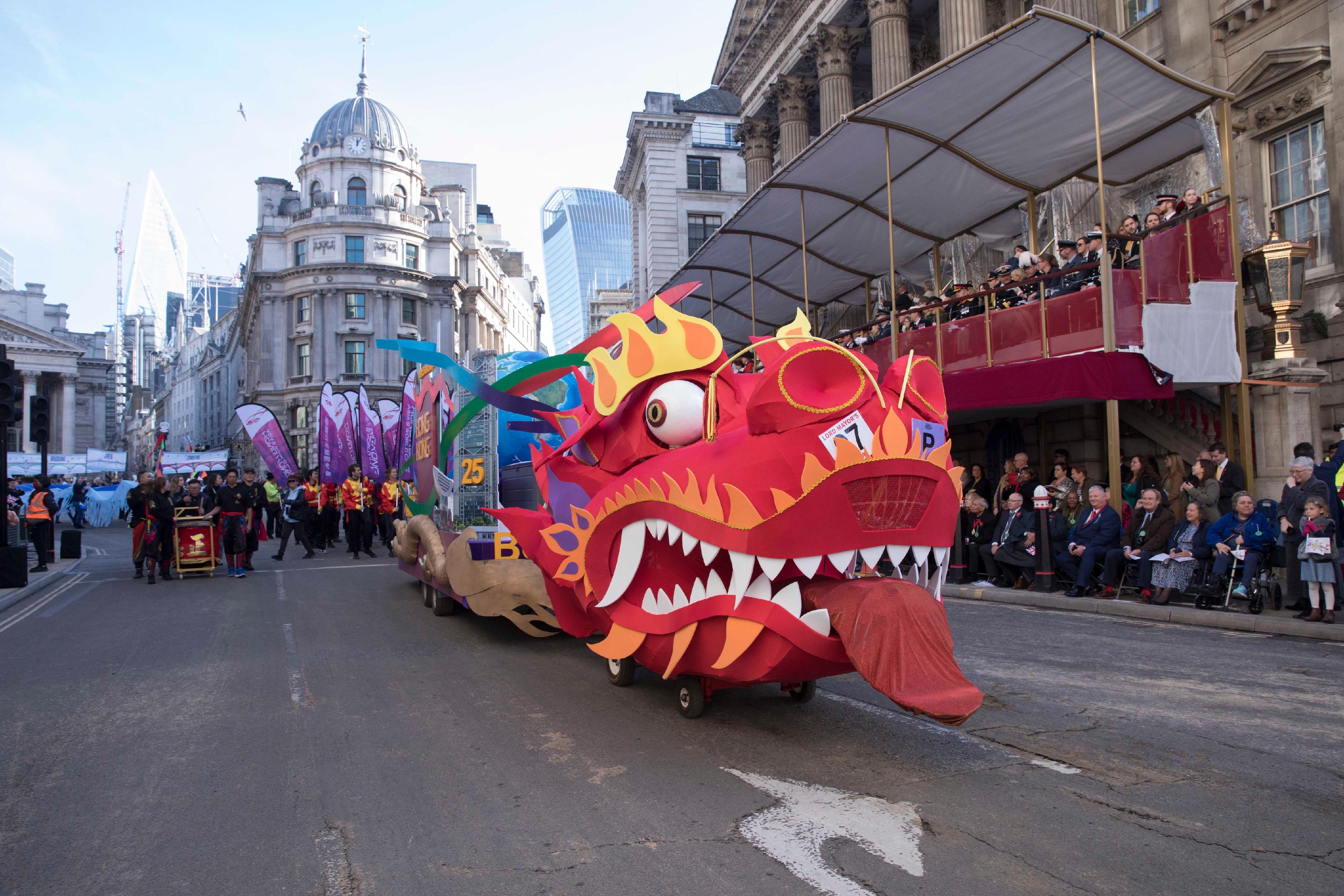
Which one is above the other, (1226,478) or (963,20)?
(963,20)

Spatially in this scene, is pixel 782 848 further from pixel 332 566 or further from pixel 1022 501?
pixel 332 566

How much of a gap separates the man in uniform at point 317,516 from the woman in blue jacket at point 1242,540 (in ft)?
55.5

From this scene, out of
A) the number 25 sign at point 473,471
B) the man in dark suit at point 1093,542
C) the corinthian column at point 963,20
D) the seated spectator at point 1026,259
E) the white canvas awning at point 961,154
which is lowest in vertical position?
the man in dark suit at point 1093,542

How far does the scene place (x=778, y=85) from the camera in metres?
28.8

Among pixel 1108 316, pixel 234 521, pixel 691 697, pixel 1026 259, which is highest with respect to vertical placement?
pixel 1026 259

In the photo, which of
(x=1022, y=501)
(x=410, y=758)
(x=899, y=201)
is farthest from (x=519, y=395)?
(x=899, y=201)

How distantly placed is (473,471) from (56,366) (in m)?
80.7

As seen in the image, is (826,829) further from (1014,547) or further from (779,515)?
(1014,547)

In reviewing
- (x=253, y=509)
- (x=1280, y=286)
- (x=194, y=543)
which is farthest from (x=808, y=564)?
(x=253, y=509)

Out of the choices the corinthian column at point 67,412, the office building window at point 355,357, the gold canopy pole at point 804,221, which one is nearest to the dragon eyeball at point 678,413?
the gold canopy pole at point 804,221

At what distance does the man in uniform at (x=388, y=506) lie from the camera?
18.8m

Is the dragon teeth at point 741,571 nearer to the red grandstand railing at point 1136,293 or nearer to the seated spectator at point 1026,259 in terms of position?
the red grandstand railing at point 1136,293

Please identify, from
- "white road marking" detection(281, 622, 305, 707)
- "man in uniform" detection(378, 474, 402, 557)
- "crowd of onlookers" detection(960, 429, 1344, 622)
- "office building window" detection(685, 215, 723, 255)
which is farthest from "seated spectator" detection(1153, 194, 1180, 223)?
"office building window" detection(685, 215, 723, 255)

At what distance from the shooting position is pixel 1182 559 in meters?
9.53
